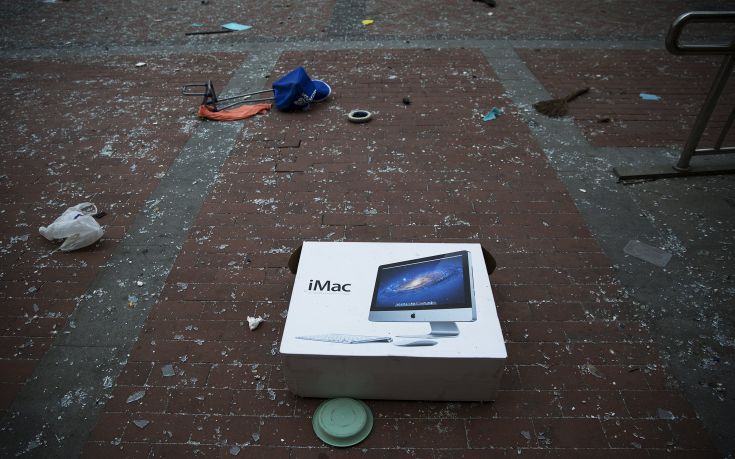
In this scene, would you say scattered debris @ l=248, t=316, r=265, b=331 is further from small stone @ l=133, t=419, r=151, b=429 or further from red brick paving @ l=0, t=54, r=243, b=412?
red brick paving @ l=0, t=54, r=243, b=412

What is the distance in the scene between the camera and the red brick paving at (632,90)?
14.6ft

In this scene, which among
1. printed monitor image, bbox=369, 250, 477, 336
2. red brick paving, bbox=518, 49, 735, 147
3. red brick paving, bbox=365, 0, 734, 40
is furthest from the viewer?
red brick paving, bbox=365, 0, 734, 40

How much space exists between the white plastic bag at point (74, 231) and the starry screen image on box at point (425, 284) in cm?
222

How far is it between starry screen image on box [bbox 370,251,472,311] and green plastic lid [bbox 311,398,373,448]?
508mm

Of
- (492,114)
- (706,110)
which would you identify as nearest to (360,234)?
(492,114)

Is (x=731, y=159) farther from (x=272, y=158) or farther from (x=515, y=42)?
(x=272, y=158)

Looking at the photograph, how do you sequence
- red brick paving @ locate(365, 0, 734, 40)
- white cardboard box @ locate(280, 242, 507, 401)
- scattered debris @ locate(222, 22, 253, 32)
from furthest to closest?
1. scattered debris @ locate(222, 22, 253, 32)
2. red brick paving @ locate(365, 0, 734, 40)
3. white cardboard box @ locate(280, 242, 507, 401)

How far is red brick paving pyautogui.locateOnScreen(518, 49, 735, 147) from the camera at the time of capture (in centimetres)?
445

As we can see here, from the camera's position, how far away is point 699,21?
318 centimetres

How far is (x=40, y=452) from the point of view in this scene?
83.9 inches

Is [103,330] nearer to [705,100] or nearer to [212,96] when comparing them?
[212,96]

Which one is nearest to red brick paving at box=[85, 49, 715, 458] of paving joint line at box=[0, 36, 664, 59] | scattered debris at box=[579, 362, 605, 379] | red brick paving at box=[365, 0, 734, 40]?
scattered debris at box=[579, 362, 605, 379]

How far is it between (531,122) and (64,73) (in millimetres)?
6159

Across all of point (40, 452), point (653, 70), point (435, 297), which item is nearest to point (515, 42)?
point (653, 70)
